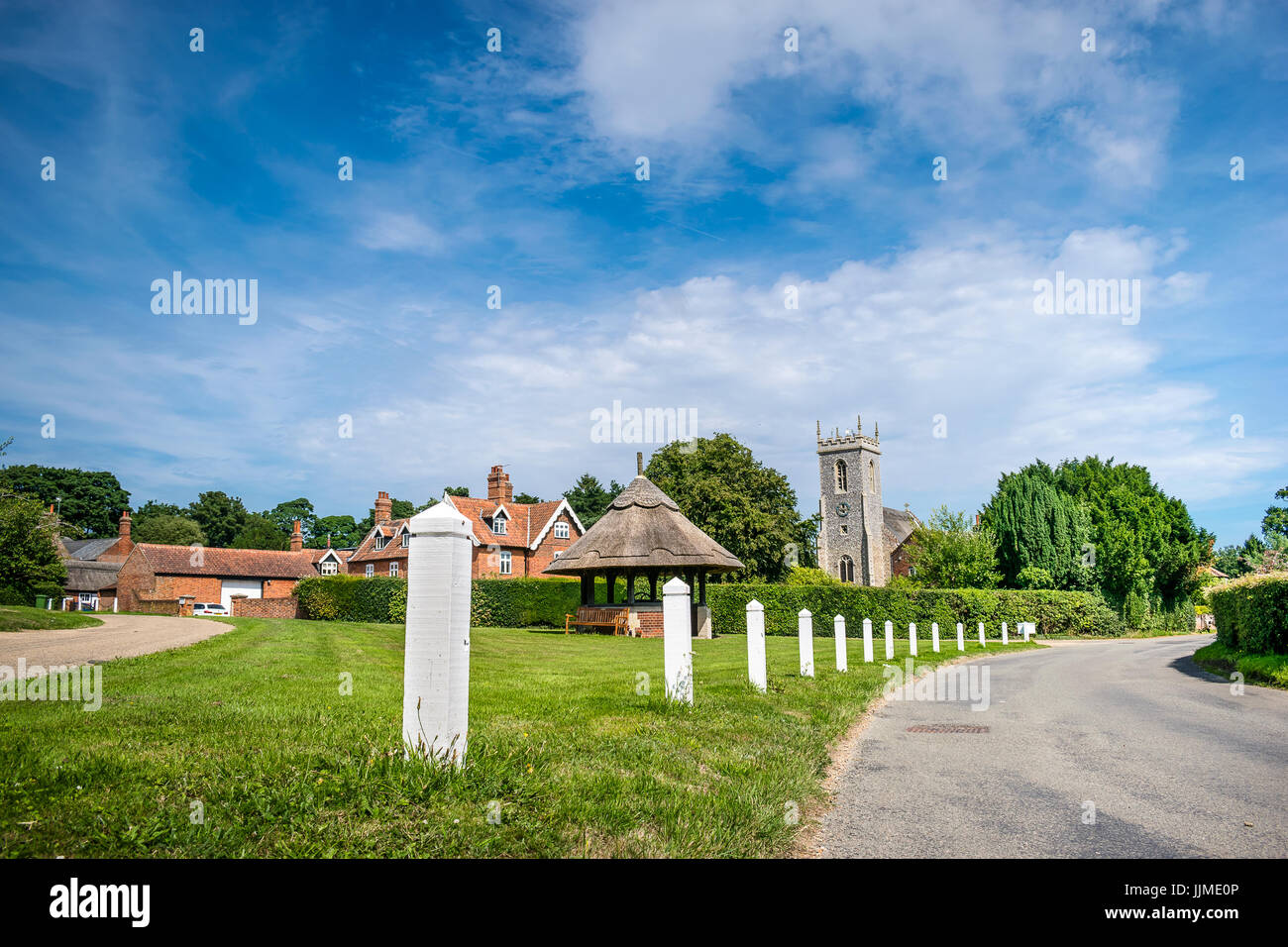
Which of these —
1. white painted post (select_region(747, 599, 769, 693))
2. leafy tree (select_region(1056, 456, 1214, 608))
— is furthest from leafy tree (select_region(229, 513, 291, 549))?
white painted post (select_region(747, 599, 769, 693))

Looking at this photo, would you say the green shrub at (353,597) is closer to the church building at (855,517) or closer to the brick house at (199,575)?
the brick house at (199,575)

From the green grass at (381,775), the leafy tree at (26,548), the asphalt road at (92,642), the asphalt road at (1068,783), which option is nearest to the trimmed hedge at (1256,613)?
the asphalt road at (1068,783)

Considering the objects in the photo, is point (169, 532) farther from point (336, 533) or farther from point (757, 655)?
point (757, 655)

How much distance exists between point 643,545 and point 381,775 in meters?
27.2

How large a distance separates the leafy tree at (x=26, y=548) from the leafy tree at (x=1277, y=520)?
91.7 meters

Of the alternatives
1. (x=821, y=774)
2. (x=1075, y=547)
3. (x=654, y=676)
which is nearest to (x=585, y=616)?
(x=654, y=676)

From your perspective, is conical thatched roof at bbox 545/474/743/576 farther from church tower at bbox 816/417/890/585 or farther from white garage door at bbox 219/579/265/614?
church tower at bbox 816/417/890/585

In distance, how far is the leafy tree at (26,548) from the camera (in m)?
29.8

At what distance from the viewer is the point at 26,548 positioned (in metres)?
31.1

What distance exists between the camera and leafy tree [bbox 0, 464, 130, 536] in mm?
84812

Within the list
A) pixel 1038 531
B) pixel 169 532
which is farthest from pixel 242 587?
pixel 1038 531

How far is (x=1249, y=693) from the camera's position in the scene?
13.3 m
